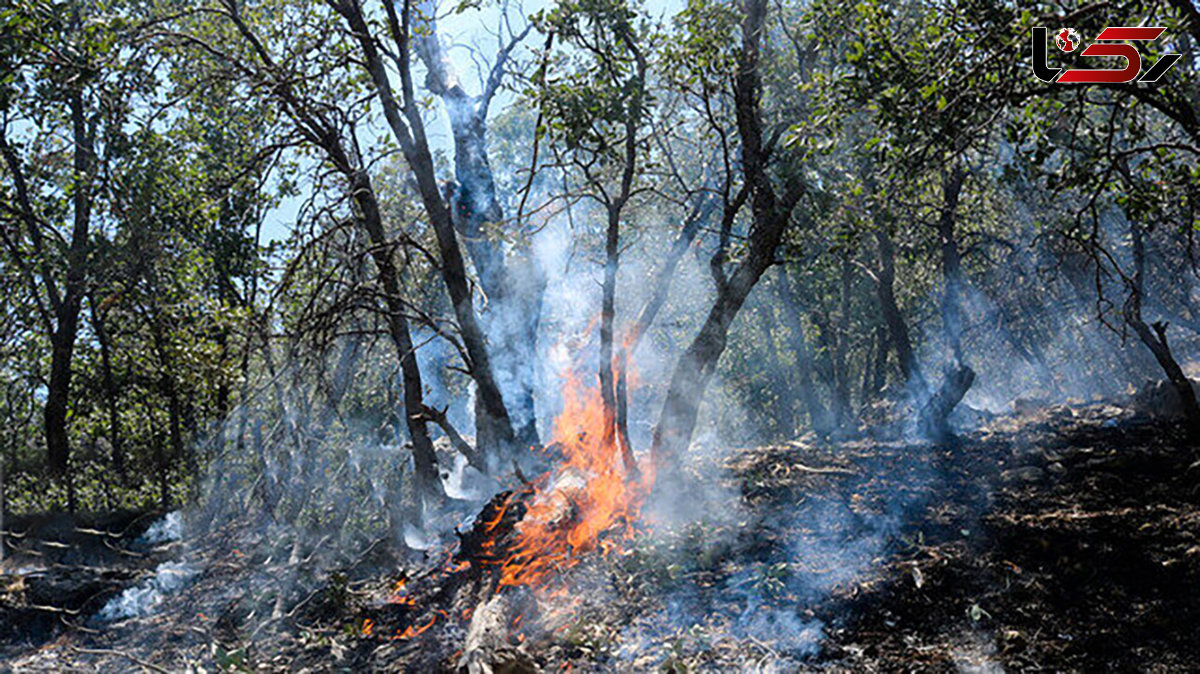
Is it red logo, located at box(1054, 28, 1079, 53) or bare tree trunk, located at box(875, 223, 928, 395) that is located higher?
red logo, located at box(1054, 28, 1079, 53)

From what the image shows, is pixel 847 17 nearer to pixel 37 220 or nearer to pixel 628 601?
pixel 628 601

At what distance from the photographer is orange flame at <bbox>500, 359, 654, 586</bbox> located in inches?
313

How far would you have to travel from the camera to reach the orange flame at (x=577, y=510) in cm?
795

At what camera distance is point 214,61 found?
997 cm

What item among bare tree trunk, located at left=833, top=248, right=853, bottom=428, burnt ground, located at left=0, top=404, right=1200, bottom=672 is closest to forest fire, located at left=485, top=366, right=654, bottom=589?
burnt ground, located at left=0, top=404, right=1200, bottom=672

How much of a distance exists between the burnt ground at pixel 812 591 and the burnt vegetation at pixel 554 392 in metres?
0.04

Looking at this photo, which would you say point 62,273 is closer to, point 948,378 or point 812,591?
point 812,591

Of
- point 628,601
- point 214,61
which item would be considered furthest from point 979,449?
point 214,61

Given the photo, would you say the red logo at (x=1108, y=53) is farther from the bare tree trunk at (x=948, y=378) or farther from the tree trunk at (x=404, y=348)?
the tree trunk at (x=404, y=348)

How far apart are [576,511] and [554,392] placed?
255 inches

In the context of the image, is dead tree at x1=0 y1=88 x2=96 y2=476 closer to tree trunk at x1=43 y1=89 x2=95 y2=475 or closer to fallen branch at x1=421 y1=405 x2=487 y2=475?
tree trunk at x1=43 y1=89 x2=95 y2=475

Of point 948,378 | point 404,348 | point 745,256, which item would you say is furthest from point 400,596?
point 948,378

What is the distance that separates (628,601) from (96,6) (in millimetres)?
12451

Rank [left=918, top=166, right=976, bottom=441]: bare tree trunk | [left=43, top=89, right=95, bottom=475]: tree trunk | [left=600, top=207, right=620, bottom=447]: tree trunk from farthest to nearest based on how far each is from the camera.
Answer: [left=43, top=89, right=95, bottom=475]: tree trunk
[left=918, top=166, right=976, bottom=441]: bare tree trunk
[left=600, top=207, right=620, bottom=447]: tree trunk
